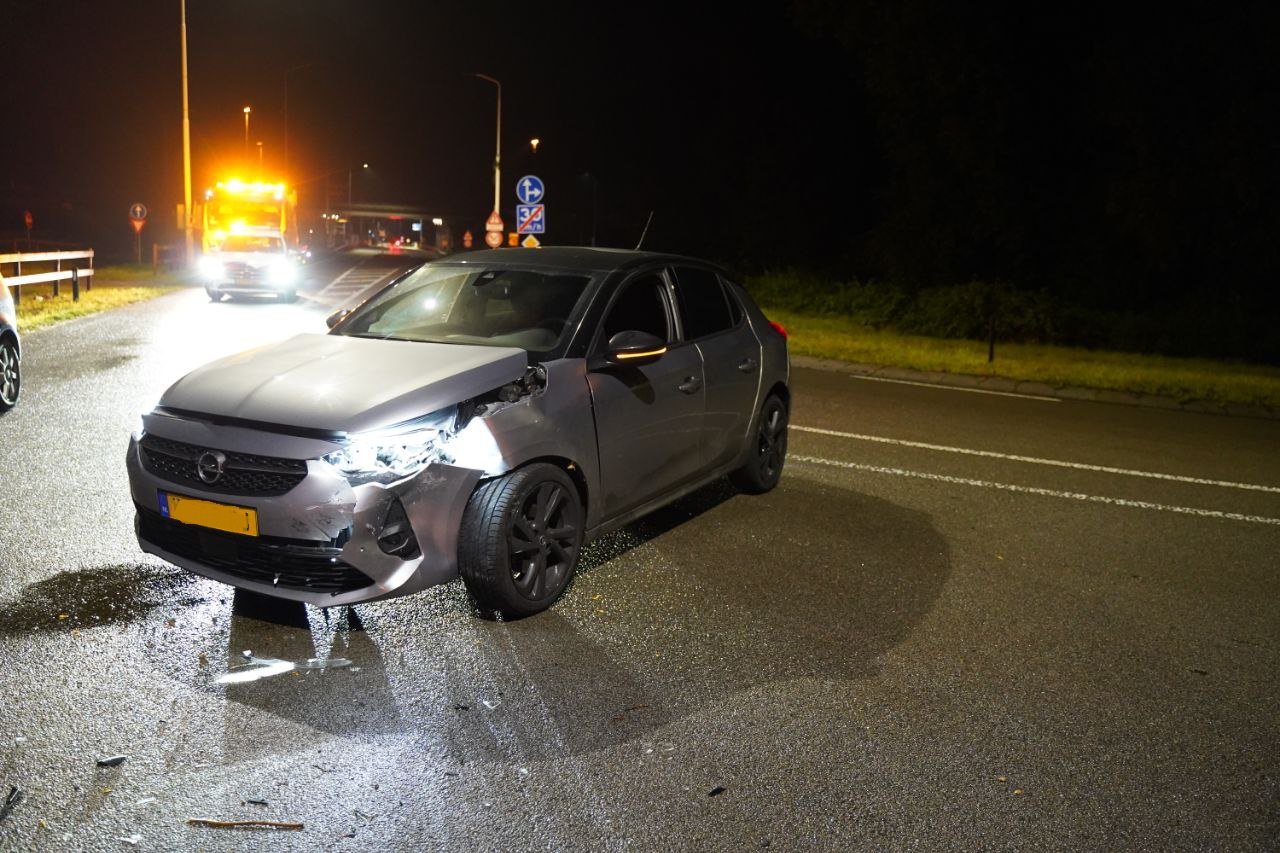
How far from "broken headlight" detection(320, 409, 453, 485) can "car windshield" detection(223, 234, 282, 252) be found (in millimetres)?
22958

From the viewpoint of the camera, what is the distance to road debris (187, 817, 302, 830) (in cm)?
352

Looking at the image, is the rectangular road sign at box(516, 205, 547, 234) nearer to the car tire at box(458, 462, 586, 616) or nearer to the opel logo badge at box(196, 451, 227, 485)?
the car tire at box(458, 462, 586, 616)

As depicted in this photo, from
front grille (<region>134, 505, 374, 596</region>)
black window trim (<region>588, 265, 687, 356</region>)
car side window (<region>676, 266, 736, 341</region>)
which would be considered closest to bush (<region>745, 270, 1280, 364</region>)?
car side window (<region>676, 266, 736, 341</region>)

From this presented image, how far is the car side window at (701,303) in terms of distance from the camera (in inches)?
273

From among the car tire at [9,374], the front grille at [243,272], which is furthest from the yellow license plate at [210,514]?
the front grille at [243,272]

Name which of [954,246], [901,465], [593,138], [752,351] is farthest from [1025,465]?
[593,138]

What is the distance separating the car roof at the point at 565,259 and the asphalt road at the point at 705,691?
1.56 metres

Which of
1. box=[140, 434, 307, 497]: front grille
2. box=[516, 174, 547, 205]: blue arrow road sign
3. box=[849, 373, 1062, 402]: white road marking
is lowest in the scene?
box=[849, 373, 1062, 402]: white road marking

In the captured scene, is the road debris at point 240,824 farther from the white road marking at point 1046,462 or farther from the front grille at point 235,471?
the white road marking at point 1046,462

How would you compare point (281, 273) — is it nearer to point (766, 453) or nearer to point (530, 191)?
point (530, 191)

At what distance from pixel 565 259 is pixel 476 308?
600 millimetres

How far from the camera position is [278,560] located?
485cm

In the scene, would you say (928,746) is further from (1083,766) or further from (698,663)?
(698,663)

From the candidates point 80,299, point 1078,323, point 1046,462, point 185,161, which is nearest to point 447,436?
point 1046,462
